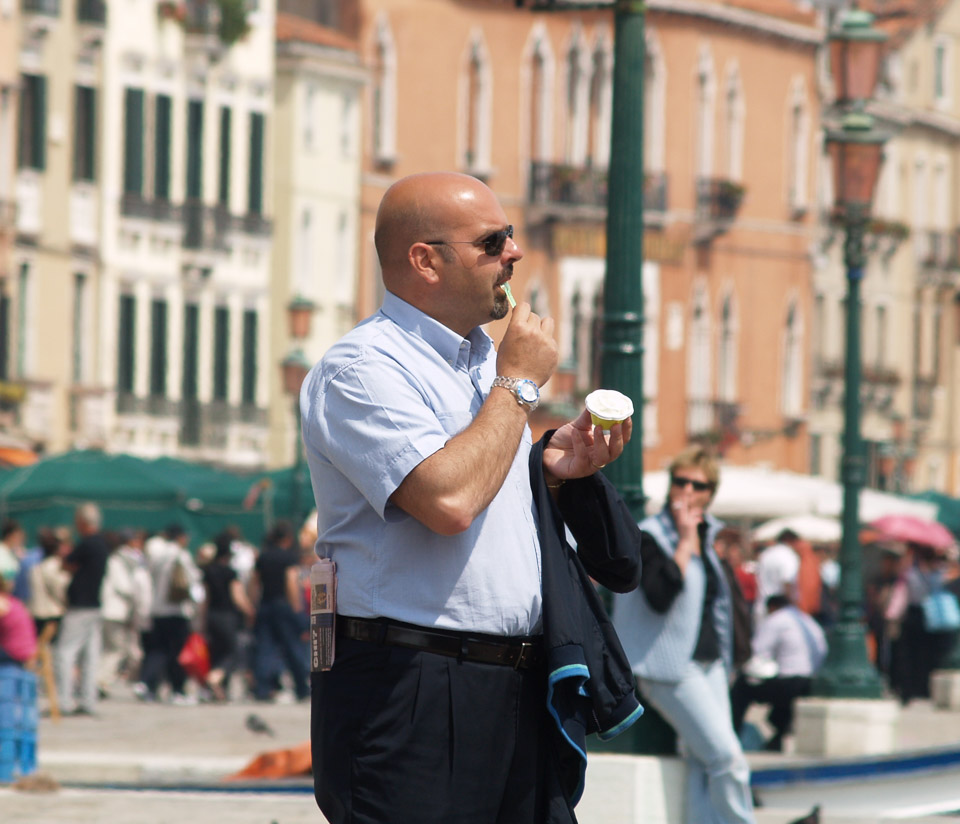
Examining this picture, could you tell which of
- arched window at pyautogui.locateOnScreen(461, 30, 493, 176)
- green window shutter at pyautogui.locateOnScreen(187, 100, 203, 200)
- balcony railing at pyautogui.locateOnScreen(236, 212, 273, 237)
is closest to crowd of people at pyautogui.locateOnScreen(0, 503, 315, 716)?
green window shutter at pyautogui.locateOnScreen(187, 100, 203, 200)

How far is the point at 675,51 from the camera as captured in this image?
52.2 metres

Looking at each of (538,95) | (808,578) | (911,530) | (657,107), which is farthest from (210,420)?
(808,578)

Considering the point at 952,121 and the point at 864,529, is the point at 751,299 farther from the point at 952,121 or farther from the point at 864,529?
the point at 864,529

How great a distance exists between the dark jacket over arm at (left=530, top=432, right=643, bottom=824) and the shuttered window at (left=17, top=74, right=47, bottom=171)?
34.6 m

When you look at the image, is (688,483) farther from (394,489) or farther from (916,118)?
(916,118)

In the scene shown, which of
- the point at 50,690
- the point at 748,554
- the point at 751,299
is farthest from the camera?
the point at 751,299

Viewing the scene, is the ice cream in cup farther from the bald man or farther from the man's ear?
the man's ear

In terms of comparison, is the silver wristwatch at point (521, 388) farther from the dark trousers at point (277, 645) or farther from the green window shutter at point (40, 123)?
the green window shutter at point (40, 123)

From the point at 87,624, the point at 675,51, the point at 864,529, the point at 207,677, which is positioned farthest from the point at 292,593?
the point at 675,51

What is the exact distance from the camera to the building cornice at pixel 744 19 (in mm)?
→ 51781

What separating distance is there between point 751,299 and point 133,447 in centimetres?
1683

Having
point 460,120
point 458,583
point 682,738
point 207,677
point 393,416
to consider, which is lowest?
point 207,677

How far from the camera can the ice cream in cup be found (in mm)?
4906

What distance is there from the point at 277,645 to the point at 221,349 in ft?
75.3
